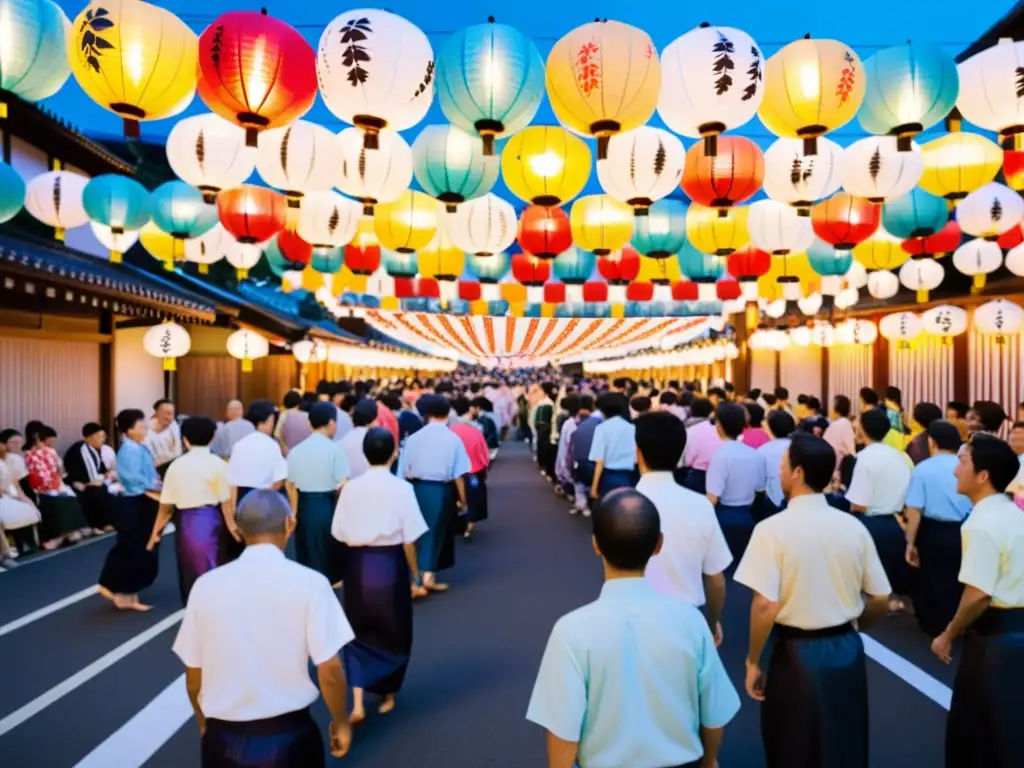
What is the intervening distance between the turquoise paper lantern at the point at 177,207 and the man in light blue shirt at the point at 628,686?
7.50 metres

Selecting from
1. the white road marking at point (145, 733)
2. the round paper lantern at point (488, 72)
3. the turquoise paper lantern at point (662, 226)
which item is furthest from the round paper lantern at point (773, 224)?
the white road marking at point (145, 733)

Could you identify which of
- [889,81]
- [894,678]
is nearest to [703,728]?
[894,678]

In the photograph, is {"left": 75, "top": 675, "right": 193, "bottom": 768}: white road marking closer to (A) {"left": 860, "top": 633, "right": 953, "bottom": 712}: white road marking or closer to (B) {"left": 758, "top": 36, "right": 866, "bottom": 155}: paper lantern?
(A) {"left": 860, "top": 633, "right": 953, "bottom": 712}: white road marking

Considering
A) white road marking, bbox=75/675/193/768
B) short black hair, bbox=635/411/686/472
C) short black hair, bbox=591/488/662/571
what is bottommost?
white road marking, bbox=75/675/193/768

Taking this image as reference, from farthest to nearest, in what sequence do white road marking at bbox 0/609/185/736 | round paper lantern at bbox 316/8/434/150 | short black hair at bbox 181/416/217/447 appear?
short black hair at bbox 181/416/217/447 < round paper lantern at bbox 316/8/434/150 < white road marking at bbox 0/609/185/736

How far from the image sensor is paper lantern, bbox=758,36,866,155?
18.0 feet

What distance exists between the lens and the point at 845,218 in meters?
7.85

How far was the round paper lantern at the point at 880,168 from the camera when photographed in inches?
255

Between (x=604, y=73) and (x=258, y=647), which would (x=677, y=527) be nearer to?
(x=258, y=647)

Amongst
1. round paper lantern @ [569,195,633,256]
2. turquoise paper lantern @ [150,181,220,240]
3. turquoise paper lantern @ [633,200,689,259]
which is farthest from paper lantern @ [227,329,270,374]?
turquoise paper lantern @ [633,200,689,259]

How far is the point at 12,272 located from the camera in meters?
8.38

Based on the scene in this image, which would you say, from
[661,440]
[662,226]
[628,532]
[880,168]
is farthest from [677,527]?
[662,226]

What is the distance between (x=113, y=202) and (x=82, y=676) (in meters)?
4.66

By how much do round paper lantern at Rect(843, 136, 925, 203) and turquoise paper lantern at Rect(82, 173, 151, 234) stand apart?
693cm
